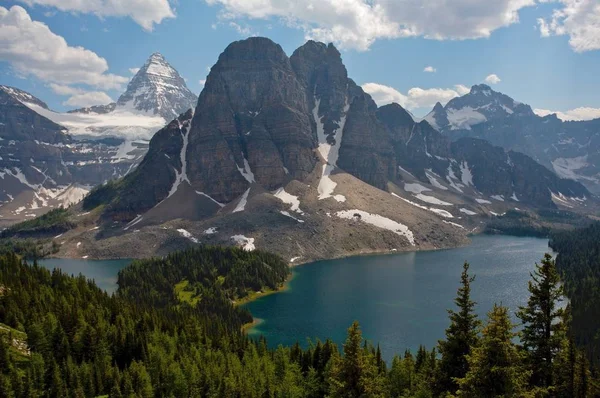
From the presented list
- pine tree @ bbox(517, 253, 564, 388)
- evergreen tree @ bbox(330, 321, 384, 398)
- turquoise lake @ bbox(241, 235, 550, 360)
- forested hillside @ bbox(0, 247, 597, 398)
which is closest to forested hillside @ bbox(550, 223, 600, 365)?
turquoise lake @ bbox(241, 235, 550, 360)

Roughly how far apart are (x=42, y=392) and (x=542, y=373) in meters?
49.8

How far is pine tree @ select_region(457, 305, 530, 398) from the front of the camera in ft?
79.9

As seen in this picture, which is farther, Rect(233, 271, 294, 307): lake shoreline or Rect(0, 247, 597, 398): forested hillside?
Rect(233, 271, 294, 307): lake shoreline

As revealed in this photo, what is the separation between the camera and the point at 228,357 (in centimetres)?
7219

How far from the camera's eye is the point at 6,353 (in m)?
56.2

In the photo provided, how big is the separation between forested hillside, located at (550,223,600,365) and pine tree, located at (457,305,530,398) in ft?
142

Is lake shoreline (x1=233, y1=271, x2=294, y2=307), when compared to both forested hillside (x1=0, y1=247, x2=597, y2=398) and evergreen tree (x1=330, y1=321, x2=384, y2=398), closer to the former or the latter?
forested hillside (x1=0, y1=247, x2=597, y2=398)

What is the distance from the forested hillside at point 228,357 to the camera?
3048 centimetres

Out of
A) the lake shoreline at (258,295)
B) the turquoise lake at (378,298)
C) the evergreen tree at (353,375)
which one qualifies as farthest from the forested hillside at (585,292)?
the lake shoreline at (258,295)

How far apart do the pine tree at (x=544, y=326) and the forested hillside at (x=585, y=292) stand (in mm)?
34866

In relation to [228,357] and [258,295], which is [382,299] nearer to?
[258,295]

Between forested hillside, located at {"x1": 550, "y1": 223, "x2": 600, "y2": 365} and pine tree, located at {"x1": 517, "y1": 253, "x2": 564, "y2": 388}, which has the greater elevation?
pine tree, located at {"x1": 517, "y1": 253, "x2": 564, "y2": 388}

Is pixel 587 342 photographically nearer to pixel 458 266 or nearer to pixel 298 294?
pixel 298 294

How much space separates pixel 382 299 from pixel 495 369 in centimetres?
11730
